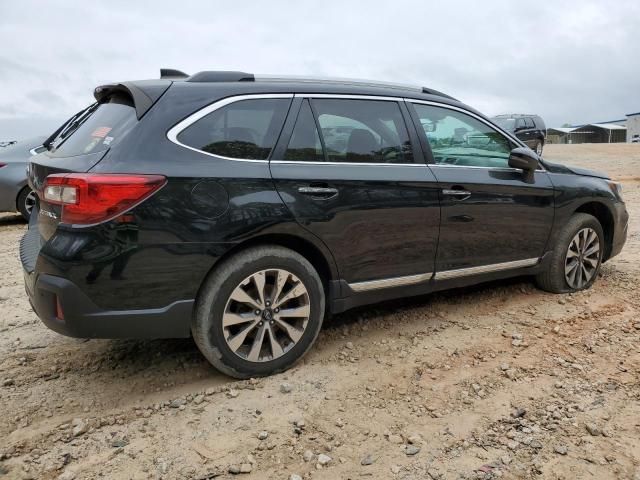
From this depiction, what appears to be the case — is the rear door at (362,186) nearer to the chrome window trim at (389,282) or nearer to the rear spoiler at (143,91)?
the chrome window trim at (389,282)

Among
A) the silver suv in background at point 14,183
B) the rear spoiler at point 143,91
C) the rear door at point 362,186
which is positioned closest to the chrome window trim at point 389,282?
the rear door at point 362,186

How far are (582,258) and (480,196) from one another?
1.47m

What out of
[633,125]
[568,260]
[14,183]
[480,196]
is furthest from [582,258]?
[633,125]

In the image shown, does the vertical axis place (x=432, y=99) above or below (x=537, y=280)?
above

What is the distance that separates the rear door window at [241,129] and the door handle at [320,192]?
0.96ft

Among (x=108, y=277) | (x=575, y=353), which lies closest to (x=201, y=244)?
(x=108, y=277)

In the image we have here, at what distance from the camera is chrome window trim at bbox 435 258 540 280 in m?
3.84

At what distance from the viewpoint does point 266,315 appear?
3.10 metres

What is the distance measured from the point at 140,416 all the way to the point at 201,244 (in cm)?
96

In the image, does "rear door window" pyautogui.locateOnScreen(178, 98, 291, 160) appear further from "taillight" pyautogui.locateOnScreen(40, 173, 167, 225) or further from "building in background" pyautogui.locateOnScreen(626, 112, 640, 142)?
"building in background" pyautogui.locateOnScreen(626, 112, 640, 142)

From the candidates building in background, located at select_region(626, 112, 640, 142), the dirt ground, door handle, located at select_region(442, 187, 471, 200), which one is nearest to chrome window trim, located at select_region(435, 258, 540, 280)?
the dirt ground

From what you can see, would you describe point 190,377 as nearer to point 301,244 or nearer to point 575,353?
point 301,244

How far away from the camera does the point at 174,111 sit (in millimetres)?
2934

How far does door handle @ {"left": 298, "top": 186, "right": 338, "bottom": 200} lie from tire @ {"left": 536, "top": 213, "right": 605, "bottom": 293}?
228 centimetres
